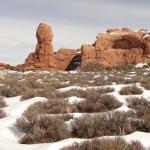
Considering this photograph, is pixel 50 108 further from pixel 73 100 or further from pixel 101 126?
pixel 101 126

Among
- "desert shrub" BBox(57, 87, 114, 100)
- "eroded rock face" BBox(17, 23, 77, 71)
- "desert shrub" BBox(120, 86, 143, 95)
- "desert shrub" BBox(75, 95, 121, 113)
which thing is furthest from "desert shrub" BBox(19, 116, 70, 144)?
"eroded rock face" BBox(17, 23, 77, 71)

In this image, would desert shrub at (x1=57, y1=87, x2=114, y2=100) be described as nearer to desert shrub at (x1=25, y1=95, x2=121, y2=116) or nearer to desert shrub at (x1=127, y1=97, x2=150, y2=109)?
desert shrub at (x1=25, y1=95, x2=121, y2=116)

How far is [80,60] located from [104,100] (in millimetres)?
68263

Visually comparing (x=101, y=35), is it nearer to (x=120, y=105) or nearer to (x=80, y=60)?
(x=80, y=60)

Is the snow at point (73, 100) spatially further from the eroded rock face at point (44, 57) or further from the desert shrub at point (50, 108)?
the eroded rock face at point (44, 57)

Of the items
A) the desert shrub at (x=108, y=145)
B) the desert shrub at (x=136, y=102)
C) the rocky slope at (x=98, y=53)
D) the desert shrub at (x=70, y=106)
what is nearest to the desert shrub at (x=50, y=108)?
the desert shrub at (x=70, y=106)

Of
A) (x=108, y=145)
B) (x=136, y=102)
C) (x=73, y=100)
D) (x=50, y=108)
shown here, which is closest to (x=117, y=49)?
(x=73, y=100)

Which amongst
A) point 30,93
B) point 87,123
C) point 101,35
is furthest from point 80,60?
point 87,123

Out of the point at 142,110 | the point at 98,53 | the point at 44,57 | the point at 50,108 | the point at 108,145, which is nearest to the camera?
the point at 108,145

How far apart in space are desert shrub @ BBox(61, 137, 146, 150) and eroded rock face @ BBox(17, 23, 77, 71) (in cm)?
7039

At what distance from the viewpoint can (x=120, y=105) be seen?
9.61 metres

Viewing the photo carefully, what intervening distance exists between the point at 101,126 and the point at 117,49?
72.5 m

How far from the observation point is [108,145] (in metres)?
5.57

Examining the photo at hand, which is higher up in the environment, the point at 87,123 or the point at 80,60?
the point at 87,123
